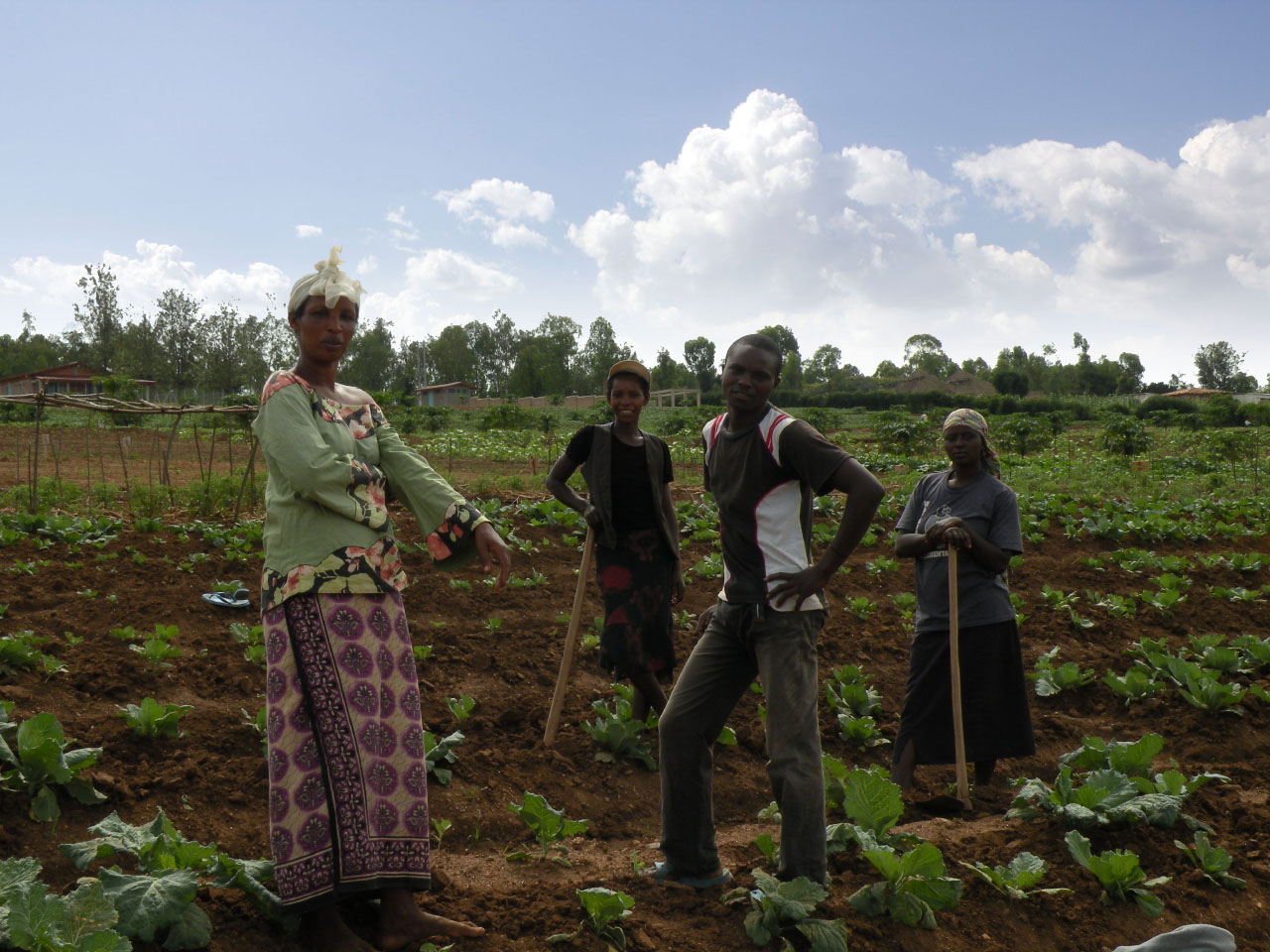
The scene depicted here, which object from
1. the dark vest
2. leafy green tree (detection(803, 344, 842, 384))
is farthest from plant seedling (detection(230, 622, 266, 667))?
leafy green tree (detection(803, 344, 842, 384))

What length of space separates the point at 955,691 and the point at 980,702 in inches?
8.9

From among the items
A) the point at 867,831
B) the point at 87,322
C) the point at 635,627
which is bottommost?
the point at 867,831

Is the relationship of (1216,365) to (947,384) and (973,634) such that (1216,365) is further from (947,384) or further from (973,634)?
(973,634)

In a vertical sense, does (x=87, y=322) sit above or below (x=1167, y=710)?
above

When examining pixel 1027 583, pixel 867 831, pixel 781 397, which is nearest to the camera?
pixel 867 831

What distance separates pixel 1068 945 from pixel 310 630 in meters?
2.38

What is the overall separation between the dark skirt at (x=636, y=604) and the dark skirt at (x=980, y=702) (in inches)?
45.9

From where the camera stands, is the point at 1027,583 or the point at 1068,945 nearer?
the point at 1068,945

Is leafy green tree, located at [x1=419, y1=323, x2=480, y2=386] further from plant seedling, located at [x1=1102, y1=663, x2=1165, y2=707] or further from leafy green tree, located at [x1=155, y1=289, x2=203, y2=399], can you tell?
plant seedling, located at [x1=1102, y1=663, x2=1165, y2=707]

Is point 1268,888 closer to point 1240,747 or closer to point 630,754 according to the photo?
point 1240,747

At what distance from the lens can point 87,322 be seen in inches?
2173

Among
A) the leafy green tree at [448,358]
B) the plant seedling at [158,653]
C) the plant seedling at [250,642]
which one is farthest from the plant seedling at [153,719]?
the leafy green tree at [448,358]

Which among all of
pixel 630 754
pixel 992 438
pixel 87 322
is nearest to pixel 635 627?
pixel 630 754

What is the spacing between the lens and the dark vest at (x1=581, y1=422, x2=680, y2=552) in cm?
423
